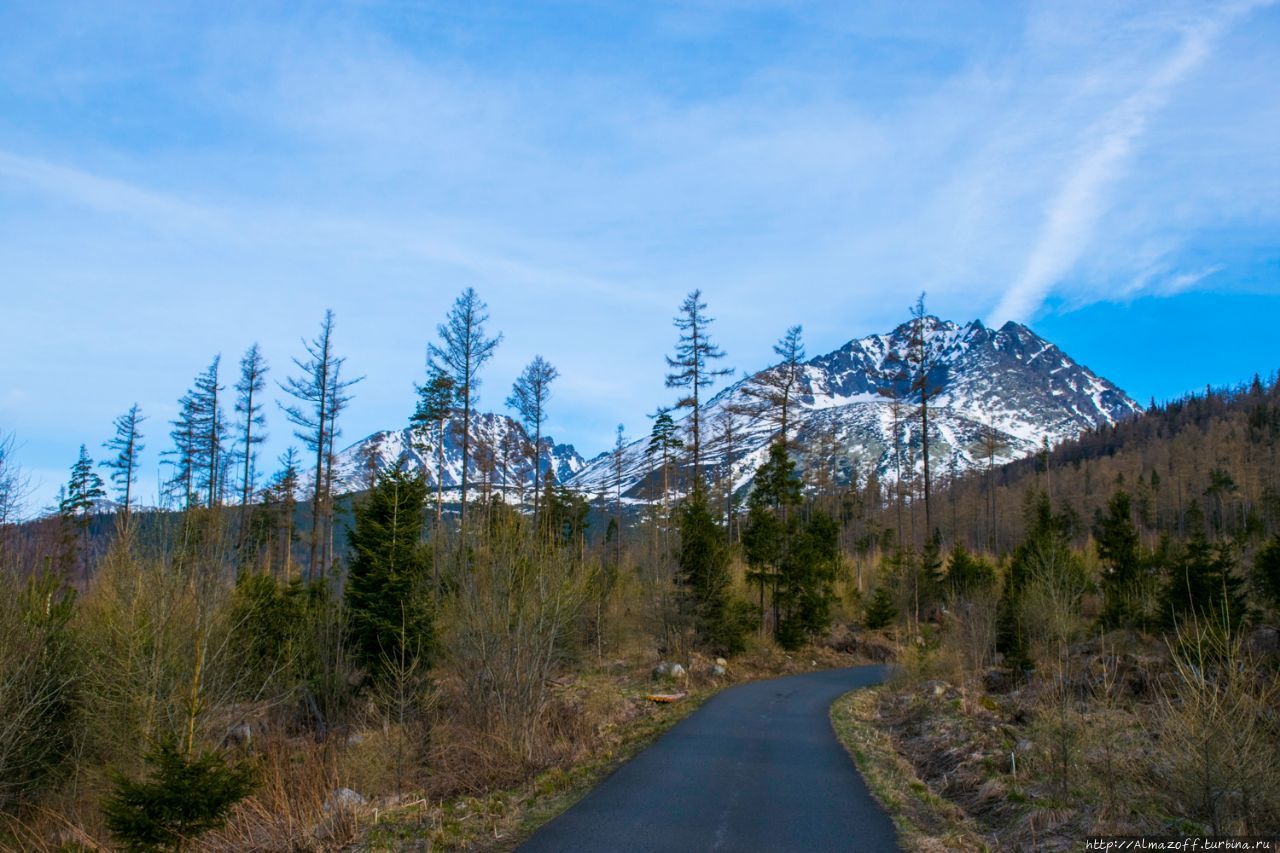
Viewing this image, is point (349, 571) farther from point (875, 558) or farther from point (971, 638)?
point (875, 558)

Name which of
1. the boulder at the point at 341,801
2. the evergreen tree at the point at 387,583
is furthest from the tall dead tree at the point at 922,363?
the boulder at the point at 341,801

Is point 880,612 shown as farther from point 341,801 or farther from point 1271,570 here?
point 341,801

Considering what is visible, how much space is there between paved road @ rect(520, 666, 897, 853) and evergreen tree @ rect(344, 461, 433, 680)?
22.6ft

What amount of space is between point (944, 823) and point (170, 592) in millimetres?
12617

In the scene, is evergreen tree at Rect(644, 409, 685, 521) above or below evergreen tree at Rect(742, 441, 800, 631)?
above

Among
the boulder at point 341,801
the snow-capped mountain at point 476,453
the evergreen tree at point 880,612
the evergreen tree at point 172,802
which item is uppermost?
the snow-capped mountain at point 476,453

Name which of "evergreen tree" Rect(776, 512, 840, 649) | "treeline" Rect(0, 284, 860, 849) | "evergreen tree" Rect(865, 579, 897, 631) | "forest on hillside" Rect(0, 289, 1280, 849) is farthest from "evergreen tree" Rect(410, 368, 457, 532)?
"evergreen tree" Rect(865, 579, 897, 631)

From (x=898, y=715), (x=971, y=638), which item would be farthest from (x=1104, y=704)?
(x=971, y=638)

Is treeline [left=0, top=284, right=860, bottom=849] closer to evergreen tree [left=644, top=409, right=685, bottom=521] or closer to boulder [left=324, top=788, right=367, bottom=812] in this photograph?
boulder [left=324, top=788, right=367, bottom=812]

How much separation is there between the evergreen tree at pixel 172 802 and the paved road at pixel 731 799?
141 inches

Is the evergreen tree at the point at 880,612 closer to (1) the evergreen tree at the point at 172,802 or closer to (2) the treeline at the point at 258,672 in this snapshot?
(2) the treeline at the point at 258,672

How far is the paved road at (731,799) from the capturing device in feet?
30.7

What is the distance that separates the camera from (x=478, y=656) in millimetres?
14875

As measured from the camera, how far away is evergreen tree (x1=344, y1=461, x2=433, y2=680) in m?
18.9
